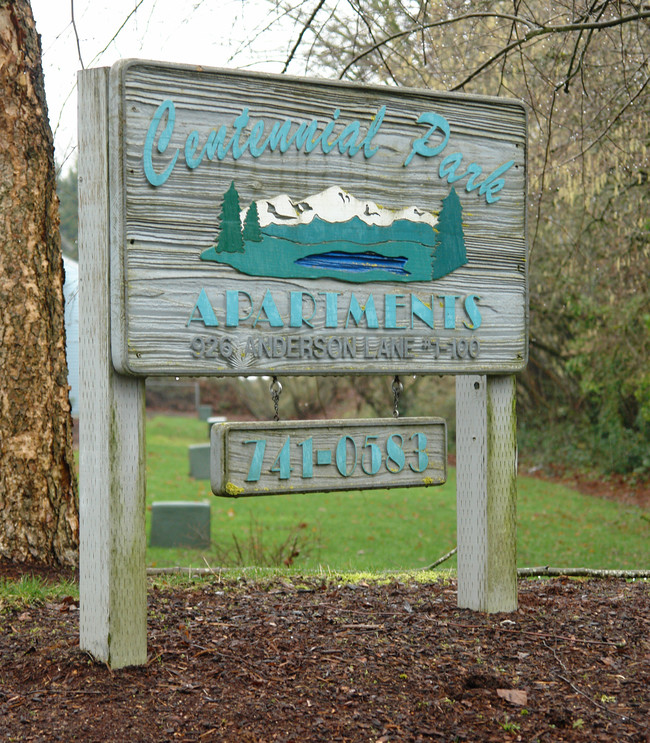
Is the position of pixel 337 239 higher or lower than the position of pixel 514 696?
higher

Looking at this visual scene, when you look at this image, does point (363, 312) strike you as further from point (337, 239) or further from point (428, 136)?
point (428, 136)

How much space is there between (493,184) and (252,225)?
Result: 1.34 meters

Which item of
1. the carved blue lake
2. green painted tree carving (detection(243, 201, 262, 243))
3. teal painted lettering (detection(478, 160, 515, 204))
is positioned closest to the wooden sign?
the carved blue lake

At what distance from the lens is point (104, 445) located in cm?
329

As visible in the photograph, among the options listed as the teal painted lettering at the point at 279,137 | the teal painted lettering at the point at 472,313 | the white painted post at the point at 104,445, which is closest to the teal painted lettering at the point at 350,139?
the teal painted lettering at the point at 279,137

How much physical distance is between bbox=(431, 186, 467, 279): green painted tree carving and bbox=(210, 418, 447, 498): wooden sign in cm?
73

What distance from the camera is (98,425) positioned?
3318 millimetres

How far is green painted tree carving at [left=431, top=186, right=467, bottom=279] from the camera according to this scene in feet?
13.0

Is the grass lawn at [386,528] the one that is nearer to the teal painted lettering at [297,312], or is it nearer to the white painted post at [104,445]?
the white painted post at [104,445]

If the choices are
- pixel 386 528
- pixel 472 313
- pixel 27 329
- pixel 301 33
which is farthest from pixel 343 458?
pixel 386 528

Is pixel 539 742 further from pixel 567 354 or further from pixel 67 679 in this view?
pixel 567 354

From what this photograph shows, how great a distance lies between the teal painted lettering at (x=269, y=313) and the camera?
3.51m

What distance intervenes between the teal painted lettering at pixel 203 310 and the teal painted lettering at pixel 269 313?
20 centimetres

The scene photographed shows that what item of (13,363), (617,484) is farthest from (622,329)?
(13,363)
